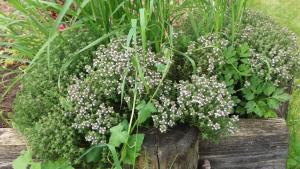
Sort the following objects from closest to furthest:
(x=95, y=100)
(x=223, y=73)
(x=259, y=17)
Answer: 1. (x=95, y=100)
2. (x=223, y=73)
3. (x=259, y=17)

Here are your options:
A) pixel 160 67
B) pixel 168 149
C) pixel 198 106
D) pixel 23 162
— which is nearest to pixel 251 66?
pixel 198 106

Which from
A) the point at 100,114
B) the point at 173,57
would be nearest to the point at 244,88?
the point at 173,57

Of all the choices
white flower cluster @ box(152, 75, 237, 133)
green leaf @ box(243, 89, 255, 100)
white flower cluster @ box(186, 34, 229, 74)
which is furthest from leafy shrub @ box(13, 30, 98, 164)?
green leaf @ box(243, 89, 255, 100)

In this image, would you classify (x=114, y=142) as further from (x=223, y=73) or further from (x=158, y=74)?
(x=223, y=73)

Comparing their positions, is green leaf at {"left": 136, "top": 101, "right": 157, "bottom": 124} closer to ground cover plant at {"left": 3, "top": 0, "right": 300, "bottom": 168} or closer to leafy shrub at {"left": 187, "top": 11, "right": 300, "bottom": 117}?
ground cover plant at {"left": 3, "top": 0, "right": 300, "bottom": 168}

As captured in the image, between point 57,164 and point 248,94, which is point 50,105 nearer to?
point 57,164

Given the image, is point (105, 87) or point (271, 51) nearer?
point (105, 87)
